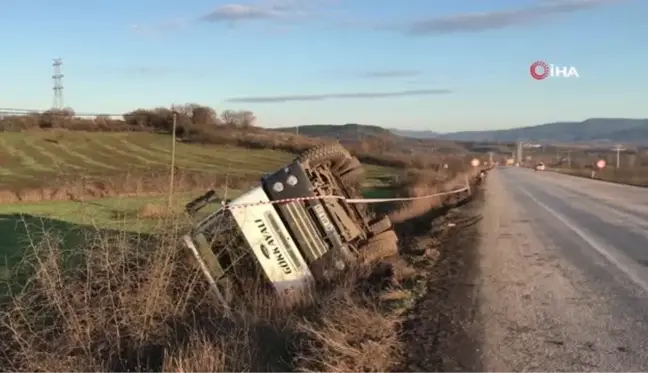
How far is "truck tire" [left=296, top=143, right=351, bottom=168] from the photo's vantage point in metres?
11.8

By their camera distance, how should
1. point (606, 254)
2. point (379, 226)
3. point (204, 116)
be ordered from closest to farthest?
point (379, 226)
point (606, 254)
point (204, 116)

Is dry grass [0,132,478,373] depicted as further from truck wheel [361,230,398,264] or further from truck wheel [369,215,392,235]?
truck wheel [369,215,392,235]

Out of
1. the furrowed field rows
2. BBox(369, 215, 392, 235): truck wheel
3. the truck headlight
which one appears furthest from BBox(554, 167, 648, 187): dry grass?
the truck headlight

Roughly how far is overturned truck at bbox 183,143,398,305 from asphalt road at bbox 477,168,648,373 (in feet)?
7.37

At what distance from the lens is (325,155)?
11.9m

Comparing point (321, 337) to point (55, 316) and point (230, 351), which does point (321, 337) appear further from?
point (55, 316)

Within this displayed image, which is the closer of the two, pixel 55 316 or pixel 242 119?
pixel 55 316

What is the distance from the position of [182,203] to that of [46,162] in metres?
49.3

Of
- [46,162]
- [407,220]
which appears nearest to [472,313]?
[407,220]

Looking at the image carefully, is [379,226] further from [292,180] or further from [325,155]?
[292,180]

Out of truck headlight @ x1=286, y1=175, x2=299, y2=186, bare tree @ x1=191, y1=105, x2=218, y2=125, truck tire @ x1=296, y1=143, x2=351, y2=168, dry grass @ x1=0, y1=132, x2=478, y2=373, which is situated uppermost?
bare tree @ x1=191, y1=105, x2=218, y2=125

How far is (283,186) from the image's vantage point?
11.2 m

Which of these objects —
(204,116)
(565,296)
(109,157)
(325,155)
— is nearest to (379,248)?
(325,155)

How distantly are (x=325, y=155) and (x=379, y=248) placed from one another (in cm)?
161
